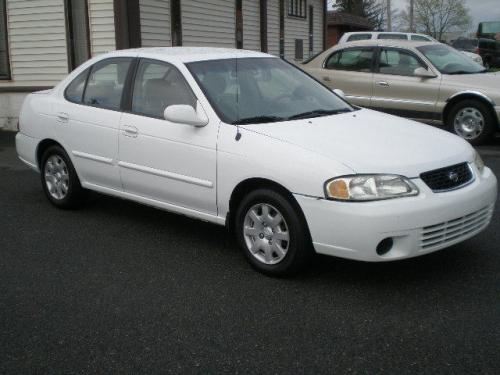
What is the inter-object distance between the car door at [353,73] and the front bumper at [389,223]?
6.86m

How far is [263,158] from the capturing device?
4.57m

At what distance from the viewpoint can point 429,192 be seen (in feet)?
14.2

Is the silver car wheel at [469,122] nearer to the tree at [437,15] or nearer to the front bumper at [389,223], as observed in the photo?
the front bumper at [389,223]

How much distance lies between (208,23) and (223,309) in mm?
12833

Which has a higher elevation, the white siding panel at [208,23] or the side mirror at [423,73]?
the white siding panel at [208,23]

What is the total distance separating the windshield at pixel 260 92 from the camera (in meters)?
5.11

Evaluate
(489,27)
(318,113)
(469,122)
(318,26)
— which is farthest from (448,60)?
(489,27)

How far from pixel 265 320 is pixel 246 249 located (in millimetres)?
906

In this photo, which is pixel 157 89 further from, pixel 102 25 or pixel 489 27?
pixel 489 27

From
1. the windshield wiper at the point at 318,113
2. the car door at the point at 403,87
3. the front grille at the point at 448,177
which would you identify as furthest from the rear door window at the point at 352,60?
the front grille at the point at 448,177

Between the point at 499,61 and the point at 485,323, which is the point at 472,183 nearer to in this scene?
the point at 485,323

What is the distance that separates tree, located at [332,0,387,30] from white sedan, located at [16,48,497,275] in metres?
50.8

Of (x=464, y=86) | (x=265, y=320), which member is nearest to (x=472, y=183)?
(x=265, y=320)

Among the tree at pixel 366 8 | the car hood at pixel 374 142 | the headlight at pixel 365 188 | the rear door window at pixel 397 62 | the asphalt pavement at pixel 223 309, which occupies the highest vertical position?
the tree at pixel 366 8
